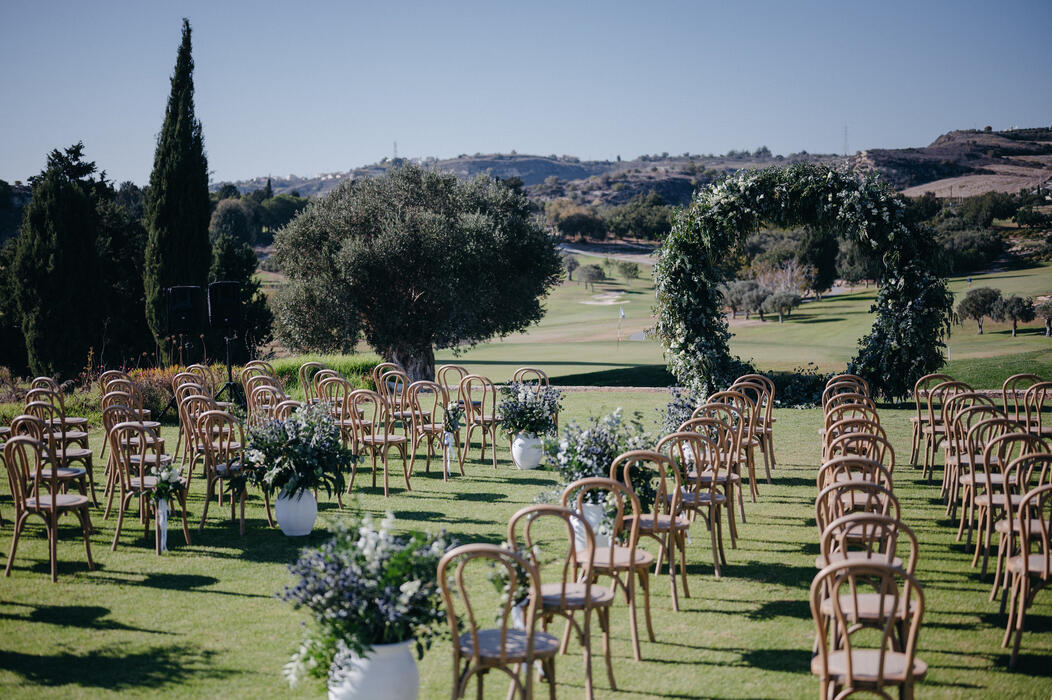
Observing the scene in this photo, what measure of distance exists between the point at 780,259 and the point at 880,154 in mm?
6927

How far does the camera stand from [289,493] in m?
7.24

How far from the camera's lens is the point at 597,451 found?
5848mm

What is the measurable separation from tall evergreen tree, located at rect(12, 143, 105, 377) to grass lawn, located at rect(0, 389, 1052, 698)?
14.2m

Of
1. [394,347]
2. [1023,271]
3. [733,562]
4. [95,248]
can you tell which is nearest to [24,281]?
[95,248]

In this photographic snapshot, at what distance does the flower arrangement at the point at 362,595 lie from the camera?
364 centimetres

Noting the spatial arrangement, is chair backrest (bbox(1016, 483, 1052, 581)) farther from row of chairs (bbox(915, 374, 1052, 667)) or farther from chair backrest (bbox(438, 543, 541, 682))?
chair backrest (bbox(438, 543, 541, 682))

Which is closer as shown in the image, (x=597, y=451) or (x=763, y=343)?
(x=597, y=451)

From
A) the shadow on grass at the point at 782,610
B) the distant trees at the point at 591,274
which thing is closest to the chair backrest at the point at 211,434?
the shadow on grass at the point at 782,610

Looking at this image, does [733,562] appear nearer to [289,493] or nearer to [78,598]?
[289,493]

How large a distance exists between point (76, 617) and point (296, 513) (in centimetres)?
214

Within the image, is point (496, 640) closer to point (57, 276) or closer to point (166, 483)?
point (166, 483)

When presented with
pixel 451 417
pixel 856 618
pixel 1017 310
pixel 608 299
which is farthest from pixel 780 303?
pixel 856 618

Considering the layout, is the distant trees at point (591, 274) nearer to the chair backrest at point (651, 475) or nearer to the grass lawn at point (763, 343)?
the grass lawn at point (763, 343)

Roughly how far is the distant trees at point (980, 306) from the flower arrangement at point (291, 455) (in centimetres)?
2371
